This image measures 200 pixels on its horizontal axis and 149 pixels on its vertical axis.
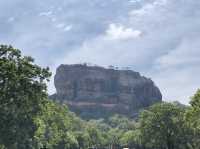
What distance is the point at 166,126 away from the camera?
132 metres

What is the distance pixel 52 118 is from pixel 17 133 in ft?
163

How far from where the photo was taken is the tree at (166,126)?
432 ft

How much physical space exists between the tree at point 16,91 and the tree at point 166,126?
64542 millimetres

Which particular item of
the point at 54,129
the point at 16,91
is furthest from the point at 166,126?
the point at 16,91

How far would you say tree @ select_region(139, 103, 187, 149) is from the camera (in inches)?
5187

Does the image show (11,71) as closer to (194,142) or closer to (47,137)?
(47,137)

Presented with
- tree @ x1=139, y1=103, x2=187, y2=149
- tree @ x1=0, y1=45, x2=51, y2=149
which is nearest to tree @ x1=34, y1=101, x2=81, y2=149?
tree @ x1=139, y1=103, x2=187, y2=149

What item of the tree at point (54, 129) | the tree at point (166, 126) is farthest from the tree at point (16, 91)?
the tree at point (166, 126)

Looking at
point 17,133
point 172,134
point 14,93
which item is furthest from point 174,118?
point 14,93

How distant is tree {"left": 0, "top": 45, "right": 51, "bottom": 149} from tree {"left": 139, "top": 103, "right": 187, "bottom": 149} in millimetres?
64542

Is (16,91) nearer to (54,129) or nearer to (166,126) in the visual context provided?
(54,129)

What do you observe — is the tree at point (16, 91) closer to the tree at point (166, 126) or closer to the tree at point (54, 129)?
the tree at point (54, 129)

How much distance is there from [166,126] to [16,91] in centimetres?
7404

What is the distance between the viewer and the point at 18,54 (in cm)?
6675
